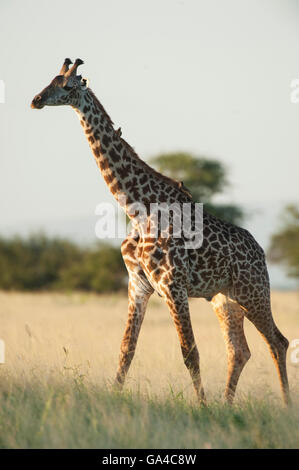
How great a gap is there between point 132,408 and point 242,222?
81.7 feet

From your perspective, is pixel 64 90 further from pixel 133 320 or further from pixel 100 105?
pixel 133 320

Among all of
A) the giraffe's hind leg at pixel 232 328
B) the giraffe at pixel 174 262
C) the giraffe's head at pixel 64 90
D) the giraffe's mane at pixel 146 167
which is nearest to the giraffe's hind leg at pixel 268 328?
the giraffe at pixel 174 262

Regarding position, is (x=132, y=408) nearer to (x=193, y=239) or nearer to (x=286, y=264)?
(x=193, y=239)

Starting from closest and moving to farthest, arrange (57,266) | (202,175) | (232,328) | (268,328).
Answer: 1. (268,328)
2. (232,328)
3. (202,175)
4. (57,266)

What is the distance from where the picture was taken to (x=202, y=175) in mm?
29547

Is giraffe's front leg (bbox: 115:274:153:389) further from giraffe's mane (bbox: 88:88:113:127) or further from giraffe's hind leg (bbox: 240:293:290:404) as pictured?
giraffe's mane (bbox: 88:88:113:127)

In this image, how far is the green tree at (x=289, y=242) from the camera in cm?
2933

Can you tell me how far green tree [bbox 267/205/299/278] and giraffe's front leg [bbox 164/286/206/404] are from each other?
2276cm

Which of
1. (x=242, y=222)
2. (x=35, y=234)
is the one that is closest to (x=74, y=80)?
(x=242, y=222)

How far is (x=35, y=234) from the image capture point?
40.5 m

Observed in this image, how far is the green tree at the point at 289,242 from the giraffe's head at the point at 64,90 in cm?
2325

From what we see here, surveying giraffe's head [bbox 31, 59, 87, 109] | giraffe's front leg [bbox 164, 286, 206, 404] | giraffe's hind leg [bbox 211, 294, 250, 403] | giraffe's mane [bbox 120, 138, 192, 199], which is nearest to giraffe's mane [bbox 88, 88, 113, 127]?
giraffe's head [bbox 31, 59, 87, 109]

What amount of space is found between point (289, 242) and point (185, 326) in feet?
78.9

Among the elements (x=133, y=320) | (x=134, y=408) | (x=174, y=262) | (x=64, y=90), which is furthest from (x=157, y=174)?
(x=134, y=408)
